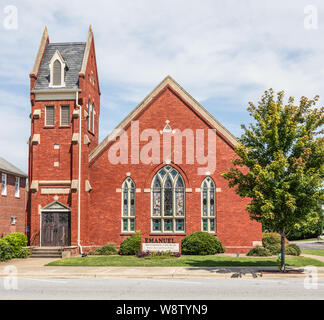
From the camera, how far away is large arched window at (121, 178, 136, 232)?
30.2 meters

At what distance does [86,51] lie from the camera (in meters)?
32.7

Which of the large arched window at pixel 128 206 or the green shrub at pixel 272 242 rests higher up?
the large arched window at pixel 128 206

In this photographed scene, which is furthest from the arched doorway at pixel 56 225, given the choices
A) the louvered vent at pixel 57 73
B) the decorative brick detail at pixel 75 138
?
the louvered vent at pixel 57 73

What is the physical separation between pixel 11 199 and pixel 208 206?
19.3m

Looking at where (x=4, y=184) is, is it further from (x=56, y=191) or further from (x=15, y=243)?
(x=15, y=243)

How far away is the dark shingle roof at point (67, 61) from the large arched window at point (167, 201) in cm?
940

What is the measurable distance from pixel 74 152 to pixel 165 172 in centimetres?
664

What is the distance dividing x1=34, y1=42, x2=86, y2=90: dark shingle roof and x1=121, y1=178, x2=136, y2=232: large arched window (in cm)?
828

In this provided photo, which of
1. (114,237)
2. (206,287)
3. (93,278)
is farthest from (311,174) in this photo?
(114,237)

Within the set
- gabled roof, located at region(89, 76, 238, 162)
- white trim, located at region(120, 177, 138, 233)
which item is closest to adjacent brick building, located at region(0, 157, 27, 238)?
gabled roof, located at region(89, 76, 238, 162)

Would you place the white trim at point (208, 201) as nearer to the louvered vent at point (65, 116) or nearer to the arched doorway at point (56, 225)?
the arched doorway at point (56, 225)

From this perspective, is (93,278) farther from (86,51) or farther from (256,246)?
(86,51)

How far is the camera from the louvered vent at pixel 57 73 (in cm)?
3143

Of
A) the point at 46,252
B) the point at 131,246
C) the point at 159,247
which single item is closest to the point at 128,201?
the point at 131,246
